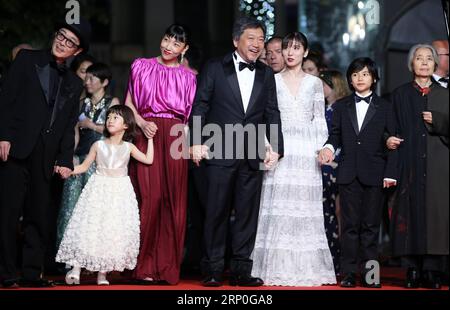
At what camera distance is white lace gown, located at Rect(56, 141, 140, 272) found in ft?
23.1

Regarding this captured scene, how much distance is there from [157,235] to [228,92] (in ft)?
4.15

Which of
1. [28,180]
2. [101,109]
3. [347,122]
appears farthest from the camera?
[101,109]

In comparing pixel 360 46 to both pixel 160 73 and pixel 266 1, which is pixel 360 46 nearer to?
→ pixel 266 1

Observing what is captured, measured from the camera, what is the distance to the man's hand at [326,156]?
733cm

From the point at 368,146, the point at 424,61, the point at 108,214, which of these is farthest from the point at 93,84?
the point at 424,61

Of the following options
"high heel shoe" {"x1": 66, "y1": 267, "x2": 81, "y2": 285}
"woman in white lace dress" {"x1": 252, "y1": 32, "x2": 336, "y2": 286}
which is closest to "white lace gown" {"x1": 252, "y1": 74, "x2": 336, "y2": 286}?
"woman in white lace dress" {"x1": 252, "y1": 32, "x2": 336, "y2": 286}

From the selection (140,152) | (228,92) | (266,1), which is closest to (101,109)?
(140,152)

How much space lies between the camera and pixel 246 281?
7059 mm

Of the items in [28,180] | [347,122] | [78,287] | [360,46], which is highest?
[360,46]

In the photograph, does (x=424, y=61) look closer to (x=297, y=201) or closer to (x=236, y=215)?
(x=297, y=201)

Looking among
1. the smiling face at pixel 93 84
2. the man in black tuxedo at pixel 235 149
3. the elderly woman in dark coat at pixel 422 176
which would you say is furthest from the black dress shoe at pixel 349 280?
the smiling face at pixel 93 84

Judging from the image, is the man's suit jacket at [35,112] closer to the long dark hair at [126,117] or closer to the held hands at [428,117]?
the long dark hair at [126,117]
